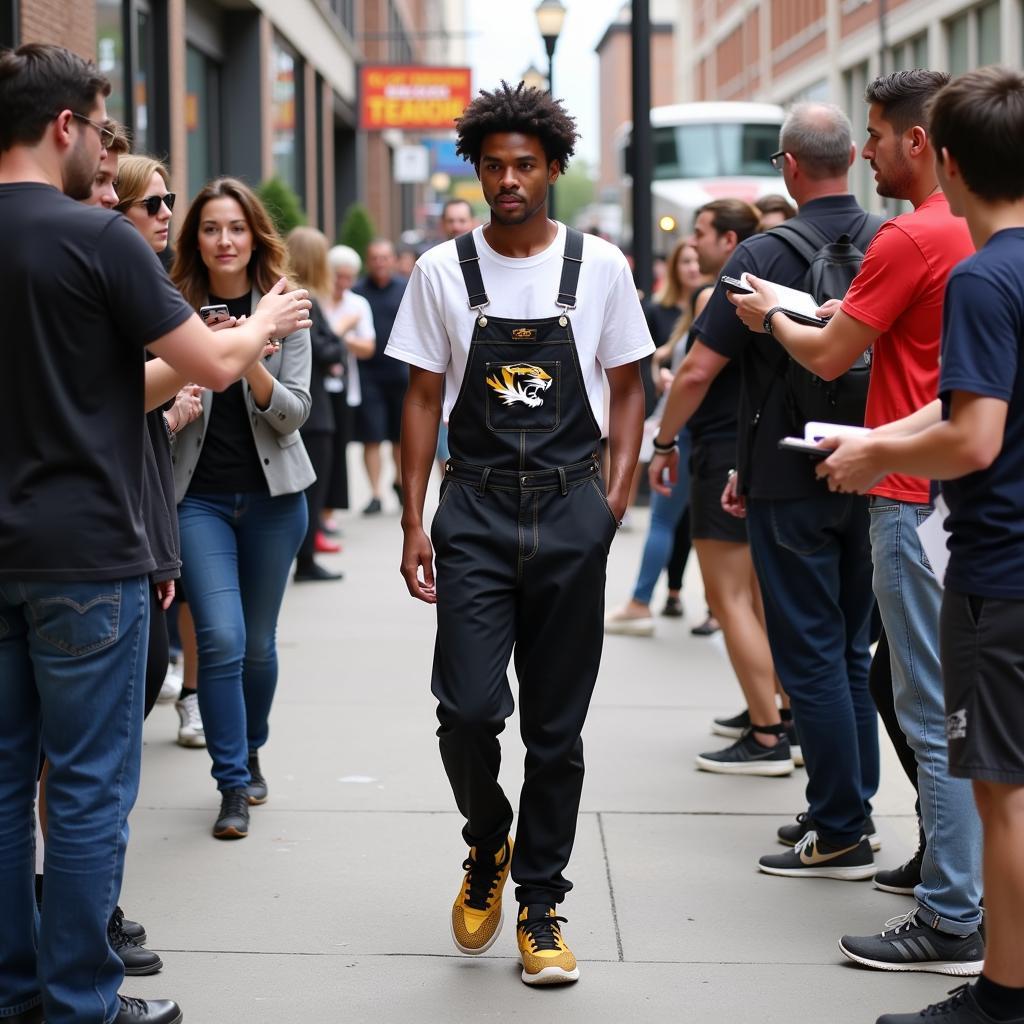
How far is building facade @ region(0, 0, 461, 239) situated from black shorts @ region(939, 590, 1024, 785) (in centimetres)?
327

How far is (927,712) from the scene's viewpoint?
418 centimetres

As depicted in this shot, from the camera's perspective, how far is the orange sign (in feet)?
94.1

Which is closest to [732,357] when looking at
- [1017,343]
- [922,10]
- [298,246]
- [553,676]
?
[553,676]

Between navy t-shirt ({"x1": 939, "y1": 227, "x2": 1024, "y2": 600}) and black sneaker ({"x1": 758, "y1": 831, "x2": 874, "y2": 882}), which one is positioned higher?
navy t-shirt ({"x1": 939, "y1": 227, "x2": 1024, "y2": 600})

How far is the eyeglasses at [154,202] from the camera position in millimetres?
4836

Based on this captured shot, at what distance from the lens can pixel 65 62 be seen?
3211 mm

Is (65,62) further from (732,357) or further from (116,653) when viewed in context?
(732,357)

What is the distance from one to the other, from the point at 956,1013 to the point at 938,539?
1.04m

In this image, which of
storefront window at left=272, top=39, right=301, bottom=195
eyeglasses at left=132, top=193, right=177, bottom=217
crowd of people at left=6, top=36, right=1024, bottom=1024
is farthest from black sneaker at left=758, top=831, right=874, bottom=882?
storefront window at left=272, top=39, right=301, bottom=195

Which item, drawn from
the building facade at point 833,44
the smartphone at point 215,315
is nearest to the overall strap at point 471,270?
the smartphone at point 215,315

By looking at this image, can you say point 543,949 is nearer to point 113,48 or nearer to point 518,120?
point 518,120

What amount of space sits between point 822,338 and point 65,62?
1982 millimetres

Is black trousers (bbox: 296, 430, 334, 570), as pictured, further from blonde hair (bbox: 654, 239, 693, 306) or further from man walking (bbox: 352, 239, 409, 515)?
man walking (bbox: 352, 239, 409, 515)

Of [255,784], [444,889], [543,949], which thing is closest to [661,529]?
[255,784]
